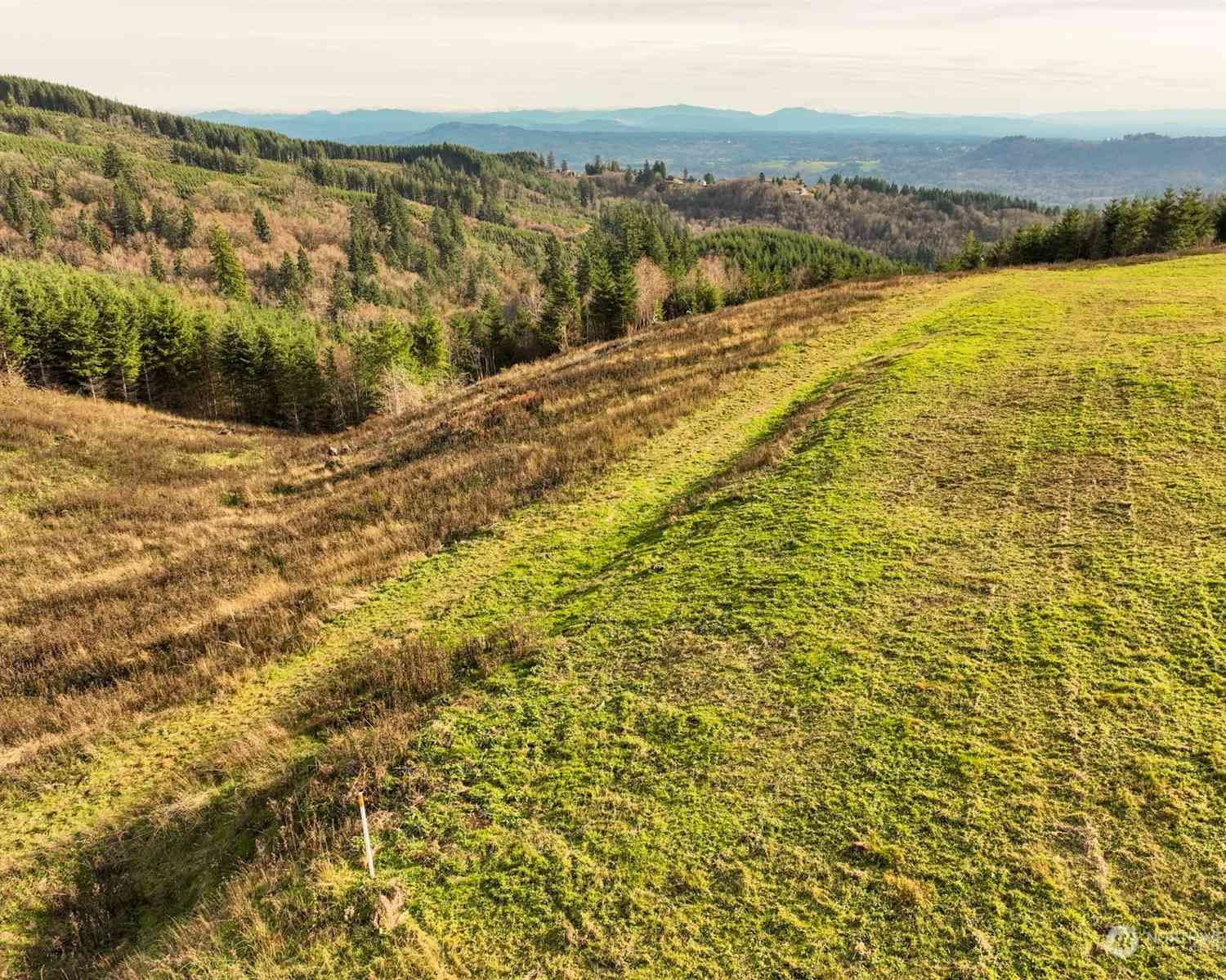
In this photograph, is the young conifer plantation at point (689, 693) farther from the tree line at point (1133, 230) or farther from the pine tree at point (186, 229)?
the pine tree at point (186, 229)

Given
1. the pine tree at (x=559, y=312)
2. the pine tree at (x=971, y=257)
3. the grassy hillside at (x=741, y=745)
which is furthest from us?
the pine tree at (x=971, y=257)

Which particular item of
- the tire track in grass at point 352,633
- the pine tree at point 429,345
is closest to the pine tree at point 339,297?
the pine tree at point 429,345

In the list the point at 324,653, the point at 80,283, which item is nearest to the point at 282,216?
the point at 80,283

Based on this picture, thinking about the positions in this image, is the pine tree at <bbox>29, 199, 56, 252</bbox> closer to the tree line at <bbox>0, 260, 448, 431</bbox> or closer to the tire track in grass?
the tree line at <bbox>0, 260, 448, 431</bbox>

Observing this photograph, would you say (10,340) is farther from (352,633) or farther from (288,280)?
(288,280)

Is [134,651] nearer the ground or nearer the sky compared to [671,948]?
nearer the ground

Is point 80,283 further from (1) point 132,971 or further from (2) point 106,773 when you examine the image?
(1) point 132,971

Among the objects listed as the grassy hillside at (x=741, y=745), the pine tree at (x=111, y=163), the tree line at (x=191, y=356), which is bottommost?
the tree line at (x=191, y=356)
